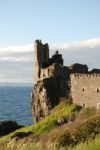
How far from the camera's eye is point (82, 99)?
65.3 metres

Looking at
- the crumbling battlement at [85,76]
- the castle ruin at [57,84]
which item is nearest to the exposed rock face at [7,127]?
the castle ruin at [57,84]

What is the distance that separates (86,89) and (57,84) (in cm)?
957

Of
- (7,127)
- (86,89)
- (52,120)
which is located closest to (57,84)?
(86,89)

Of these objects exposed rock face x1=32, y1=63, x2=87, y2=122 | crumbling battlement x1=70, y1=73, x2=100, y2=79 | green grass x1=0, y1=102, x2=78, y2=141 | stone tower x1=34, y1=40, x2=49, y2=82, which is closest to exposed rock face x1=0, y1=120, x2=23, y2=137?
exposed rock face x1=32, y1=63, x2=87, y2=122

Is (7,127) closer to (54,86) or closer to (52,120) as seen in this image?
(54,86)

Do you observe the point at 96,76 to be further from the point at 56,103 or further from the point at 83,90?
the point at 56,103

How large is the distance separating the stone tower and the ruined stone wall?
11.3 metres

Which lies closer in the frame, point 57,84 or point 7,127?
point 57,84

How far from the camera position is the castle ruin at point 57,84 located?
6337 centimetres

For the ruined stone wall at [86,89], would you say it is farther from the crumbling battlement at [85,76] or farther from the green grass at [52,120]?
the green grass at [52,120]

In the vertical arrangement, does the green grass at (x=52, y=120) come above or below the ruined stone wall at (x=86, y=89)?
below

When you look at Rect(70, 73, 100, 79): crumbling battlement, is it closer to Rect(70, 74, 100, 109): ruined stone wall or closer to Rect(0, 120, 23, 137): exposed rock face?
Rect(70, 74, 100, 109): ruined stone wall

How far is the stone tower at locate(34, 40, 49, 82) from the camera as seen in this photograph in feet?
258

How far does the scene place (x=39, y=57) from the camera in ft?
259
